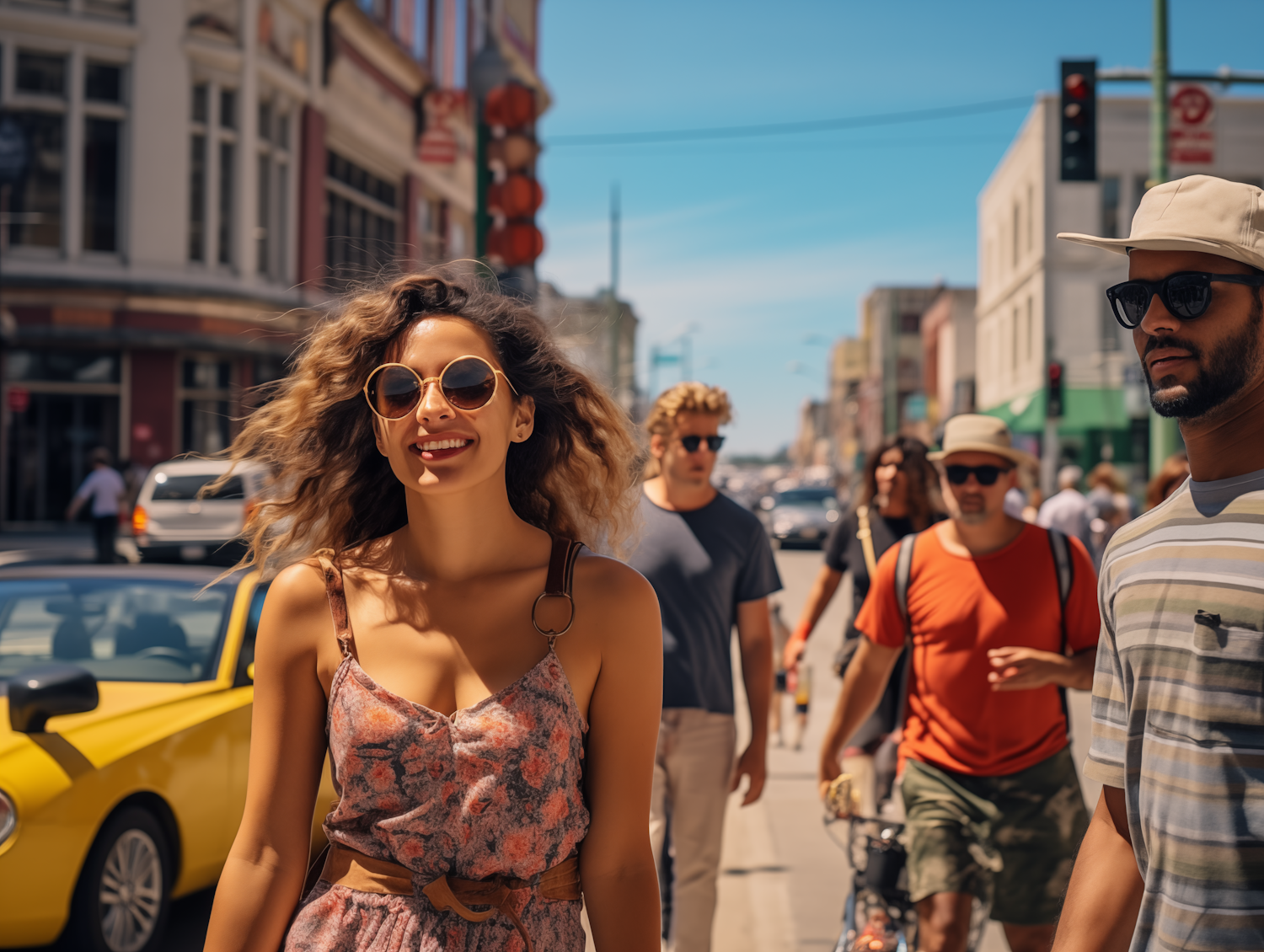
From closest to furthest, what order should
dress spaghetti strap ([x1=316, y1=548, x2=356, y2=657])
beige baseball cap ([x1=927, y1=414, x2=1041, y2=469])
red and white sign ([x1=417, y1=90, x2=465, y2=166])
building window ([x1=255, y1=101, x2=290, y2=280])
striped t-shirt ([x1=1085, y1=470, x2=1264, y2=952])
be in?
striped t-shirt ([x1=1085, y1=470, x2=1264, y2=952]) → dress spaghetti strap ([x1=316, y1=548, x2=356, y2=657]) → beige baseball cap ([x1=927, y1=414, x2=1041, y2=469]) → building window ([x1=255, y1=101, x2=290, y2=280]) → red and white sign ([x1=417, y1=90, x2=465, y2=166])

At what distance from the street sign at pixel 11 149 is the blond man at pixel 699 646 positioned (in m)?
26.3

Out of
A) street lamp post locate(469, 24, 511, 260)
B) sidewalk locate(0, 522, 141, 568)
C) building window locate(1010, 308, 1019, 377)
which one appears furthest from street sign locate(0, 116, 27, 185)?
building window locate(1010, 308, 1019, 377)

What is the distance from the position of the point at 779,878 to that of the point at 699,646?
6.39 ft

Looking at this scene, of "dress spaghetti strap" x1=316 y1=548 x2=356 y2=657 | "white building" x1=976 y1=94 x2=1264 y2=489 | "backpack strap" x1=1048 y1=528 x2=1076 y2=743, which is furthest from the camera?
"white building" x1=976 y1=94 x2=1264 y2=489

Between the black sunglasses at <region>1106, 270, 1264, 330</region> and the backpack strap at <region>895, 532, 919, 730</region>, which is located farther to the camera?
the backpack strap at <region>895, 532, 919, 730</region>

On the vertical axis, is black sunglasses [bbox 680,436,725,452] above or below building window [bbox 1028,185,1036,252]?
below

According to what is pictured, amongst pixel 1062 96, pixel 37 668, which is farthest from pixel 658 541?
pixel 1062 96

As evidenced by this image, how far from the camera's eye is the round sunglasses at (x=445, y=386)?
2.43m

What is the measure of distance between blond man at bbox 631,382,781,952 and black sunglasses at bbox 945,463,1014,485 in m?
0.88

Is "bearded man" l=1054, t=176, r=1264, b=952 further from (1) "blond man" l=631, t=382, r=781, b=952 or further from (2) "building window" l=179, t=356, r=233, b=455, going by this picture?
(2) "building window" l=179, t=356, r=233, b=455

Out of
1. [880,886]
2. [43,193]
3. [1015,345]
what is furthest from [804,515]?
[880,886]

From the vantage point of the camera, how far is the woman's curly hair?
102 inches

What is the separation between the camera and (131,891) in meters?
4.88

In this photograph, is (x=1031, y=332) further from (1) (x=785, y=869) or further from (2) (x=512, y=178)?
(1) (x=785, y=869)
